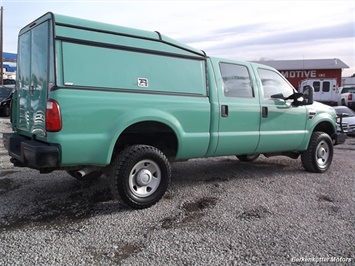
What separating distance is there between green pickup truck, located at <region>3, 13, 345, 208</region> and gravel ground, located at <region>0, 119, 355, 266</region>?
482 mm

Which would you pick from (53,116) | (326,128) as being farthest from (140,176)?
(326,128)

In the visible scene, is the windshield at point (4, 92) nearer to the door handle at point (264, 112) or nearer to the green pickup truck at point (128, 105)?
the green pickup truck at point (128, 105)

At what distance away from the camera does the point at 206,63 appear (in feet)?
16.8

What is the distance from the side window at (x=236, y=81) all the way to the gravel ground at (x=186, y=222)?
1.47 metres

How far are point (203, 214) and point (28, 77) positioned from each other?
9.16ft

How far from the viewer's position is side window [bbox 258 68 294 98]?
19.5 feet

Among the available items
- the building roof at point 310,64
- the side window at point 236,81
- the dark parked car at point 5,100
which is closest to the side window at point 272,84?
the side window at point 236,81

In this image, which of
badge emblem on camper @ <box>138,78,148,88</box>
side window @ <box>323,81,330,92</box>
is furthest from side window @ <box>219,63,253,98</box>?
side window @ <box>323,81,330,92</box>

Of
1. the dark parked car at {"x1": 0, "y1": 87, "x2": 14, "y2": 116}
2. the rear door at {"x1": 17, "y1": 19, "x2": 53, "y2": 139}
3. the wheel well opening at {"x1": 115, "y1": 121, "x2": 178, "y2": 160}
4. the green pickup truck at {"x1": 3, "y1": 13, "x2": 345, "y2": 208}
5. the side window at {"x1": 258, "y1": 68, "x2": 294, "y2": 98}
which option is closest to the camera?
the green pickup truck at {"x1": 3, "y1": 13, "x2": 345, "y2": 208}

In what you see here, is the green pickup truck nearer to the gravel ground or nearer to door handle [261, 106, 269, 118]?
door handle [261, 106, 269, 118]

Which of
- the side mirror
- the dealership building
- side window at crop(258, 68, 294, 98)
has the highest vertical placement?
the dealership building

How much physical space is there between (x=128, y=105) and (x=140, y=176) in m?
0.90

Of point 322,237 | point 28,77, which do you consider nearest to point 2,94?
point 28,77

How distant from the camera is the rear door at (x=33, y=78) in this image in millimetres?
4043
